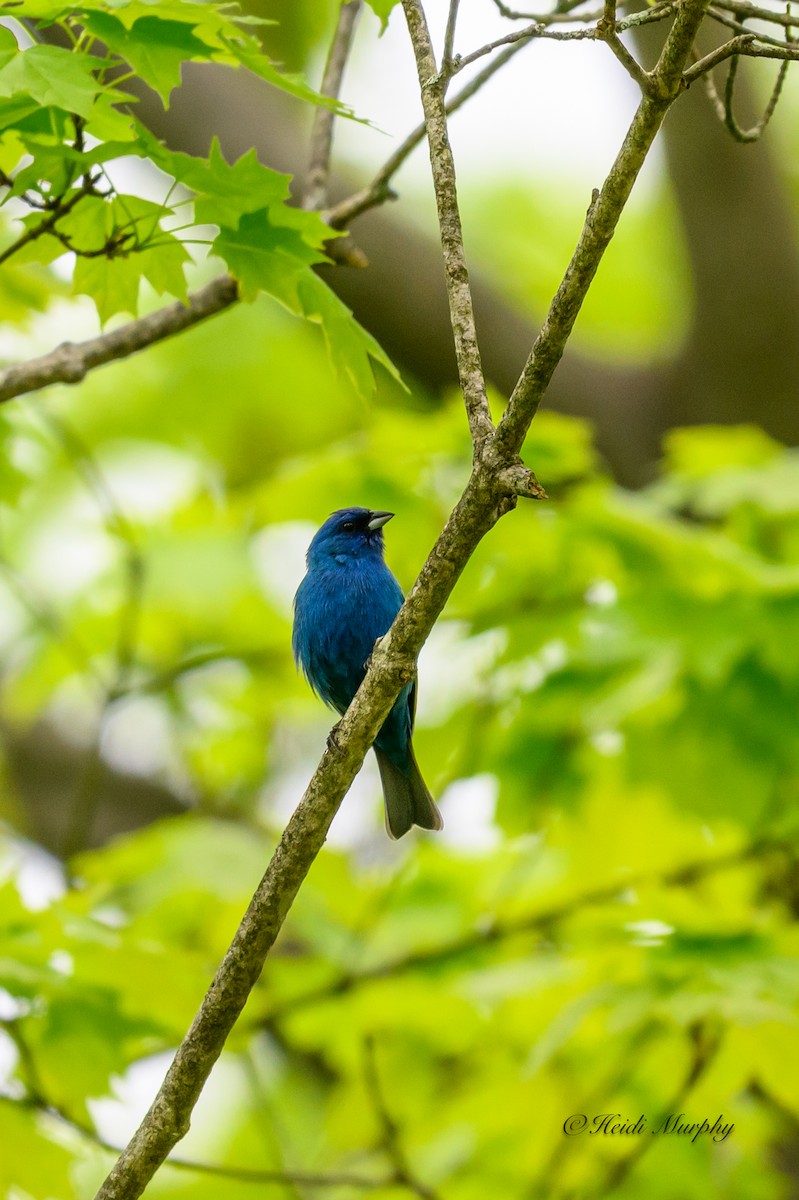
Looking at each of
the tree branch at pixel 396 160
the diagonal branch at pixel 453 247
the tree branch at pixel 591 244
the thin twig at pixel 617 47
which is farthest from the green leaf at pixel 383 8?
the tree branch at pixel 591 244

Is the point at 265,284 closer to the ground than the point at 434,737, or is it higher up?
higher up

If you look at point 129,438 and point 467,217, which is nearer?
point 129,438

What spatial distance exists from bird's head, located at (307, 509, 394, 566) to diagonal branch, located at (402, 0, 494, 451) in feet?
10.0

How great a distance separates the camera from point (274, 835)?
8.29 m

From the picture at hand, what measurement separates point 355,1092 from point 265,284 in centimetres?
499

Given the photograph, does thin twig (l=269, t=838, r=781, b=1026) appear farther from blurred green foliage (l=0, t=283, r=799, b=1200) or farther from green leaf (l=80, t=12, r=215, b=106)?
green leaf (l=80, t=12, r=215, b=106)

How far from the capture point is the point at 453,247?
2924 millimetres

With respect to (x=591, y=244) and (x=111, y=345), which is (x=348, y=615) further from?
(x=591, y=244)

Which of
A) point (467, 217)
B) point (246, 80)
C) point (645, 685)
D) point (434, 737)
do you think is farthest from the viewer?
point (467, 217)

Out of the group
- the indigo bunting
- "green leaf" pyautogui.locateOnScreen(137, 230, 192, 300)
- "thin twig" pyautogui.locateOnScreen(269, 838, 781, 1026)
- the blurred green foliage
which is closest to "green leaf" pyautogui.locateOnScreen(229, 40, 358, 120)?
"green leaf" pyautogui.locateOnScreen(137, 230, 192, 300)

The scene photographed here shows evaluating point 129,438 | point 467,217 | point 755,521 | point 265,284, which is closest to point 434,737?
point 755,521

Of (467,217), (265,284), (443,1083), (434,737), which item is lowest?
(443,1083)

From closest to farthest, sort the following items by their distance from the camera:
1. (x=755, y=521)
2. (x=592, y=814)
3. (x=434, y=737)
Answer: (x=755, y=521), (x=434, y=737), (x=592, y=814)

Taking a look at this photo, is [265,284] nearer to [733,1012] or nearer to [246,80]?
[733,1012]
